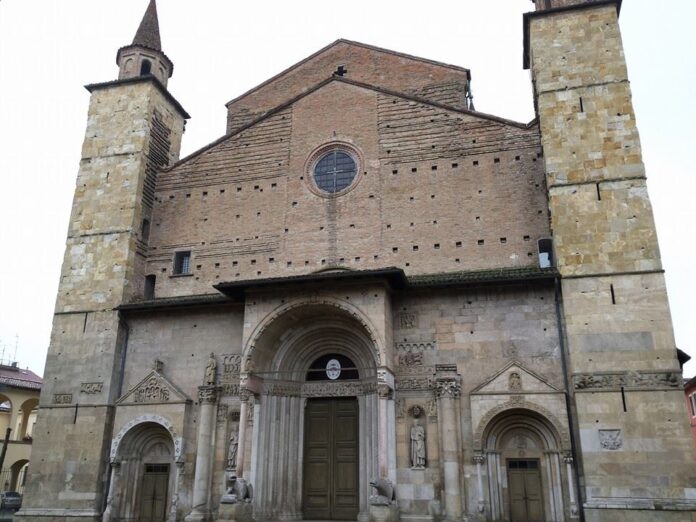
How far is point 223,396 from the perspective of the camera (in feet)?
50.1

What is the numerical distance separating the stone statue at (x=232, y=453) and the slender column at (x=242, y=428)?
0.28m

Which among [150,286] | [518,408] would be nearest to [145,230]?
[150,286]

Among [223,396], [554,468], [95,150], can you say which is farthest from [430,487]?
[95,150]

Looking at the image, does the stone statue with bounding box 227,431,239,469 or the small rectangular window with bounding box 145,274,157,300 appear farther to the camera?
the small rectangular window with bounding box 145,274,157,300

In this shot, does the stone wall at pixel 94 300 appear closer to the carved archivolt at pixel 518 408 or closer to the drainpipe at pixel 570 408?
the carved archivolt at pixel 518 408

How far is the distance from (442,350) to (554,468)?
11.1 ft

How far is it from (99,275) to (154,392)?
3.79 m

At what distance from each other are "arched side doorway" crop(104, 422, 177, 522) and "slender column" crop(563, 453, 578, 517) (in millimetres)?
8897

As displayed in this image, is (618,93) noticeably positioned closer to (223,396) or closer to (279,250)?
(279,250)

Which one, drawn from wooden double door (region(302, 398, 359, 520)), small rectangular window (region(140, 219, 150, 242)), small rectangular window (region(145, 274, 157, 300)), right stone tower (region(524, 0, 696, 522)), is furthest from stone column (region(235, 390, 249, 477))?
right stone tower (region(524, 0, 696, 522))

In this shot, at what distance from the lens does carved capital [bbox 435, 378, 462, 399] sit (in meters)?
13.7

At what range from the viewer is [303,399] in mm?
15461

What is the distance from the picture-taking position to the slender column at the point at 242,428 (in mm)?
14062

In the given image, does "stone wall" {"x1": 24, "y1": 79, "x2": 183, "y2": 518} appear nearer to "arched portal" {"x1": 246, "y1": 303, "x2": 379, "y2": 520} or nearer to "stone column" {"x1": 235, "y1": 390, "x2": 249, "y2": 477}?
"stone column" {"x1": 235, "y1": 390, "x2": 249, "y2": 477}
